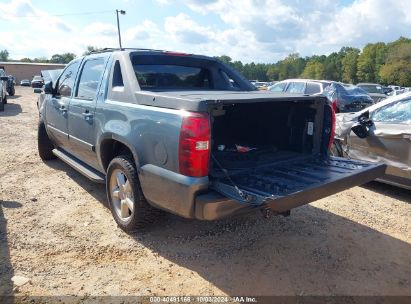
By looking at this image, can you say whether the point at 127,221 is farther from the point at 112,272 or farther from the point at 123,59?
the point at 123,59

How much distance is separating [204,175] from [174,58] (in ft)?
7.15

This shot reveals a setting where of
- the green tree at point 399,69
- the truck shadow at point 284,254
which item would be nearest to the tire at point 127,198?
the truck shadow at point 284,254

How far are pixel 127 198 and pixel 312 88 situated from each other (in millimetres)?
9548

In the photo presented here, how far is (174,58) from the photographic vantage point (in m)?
4.68

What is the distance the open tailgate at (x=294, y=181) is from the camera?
2844 millimetres

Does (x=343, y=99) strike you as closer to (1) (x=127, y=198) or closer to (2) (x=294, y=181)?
(2) (x=294, y=181)

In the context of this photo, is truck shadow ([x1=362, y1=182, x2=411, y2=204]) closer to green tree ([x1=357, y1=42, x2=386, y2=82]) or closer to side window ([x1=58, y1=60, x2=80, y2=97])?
side window ([x1=58, y1=60, x2=80, y2=97])

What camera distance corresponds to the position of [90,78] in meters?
4.75

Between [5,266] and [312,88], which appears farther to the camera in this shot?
[312,88]

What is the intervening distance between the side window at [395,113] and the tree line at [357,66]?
61.8 meters

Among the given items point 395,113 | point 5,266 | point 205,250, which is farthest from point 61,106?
point 395,113

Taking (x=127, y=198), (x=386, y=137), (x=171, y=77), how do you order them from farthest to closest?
(x=386, y=137), (x=171, y=77), (x=127, y=198)

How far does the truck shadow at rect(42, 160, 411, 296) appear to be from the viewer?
3.16 meters

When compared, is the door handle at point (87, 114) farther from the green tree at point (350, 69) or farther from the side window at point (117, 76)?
the green tree at point (350, 69)
